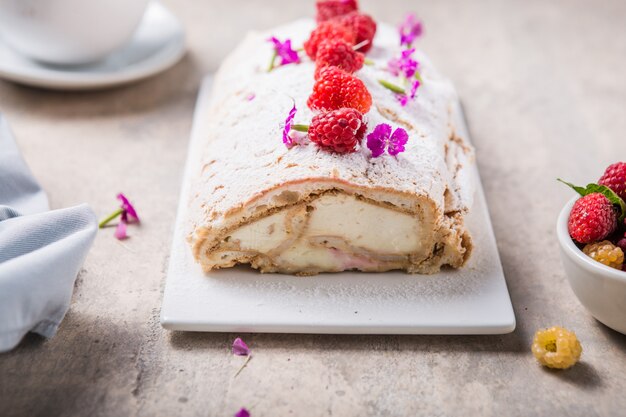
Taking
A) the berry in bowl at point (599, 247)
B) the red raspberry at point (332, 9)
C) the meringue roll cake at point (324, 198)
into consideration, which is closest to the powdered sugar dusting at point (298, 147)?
the meringue roll cake at point (324, 198)

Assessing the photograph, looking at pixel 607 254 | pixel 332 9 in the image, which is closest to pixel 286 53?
pixel 332 9

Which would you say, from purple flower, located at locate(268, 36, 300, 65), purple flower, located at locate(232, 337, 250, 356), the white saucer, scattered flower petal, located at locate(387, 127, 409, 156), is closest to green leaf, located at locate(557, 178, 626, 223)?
scattered flower petal, located at locate(387, 127, 409, 156)

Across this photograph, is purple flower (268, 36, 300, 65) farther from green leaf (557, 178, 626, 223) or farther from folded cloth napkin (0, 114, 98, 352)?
green leaf (557, 178, 626, 223)

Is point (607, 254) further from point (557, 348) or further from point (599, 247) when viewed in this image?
point (557, 348)

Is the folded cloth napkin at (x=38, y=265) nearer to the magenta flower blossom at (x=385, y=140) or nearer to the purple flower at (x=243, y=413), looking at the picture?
the purple flower at (x=243, y=413)

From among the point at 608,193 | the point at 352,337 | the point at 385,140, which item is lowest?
the point at 352,337

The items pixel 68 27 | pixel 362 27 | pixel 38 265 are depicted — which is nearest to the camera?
pixel 38 265
